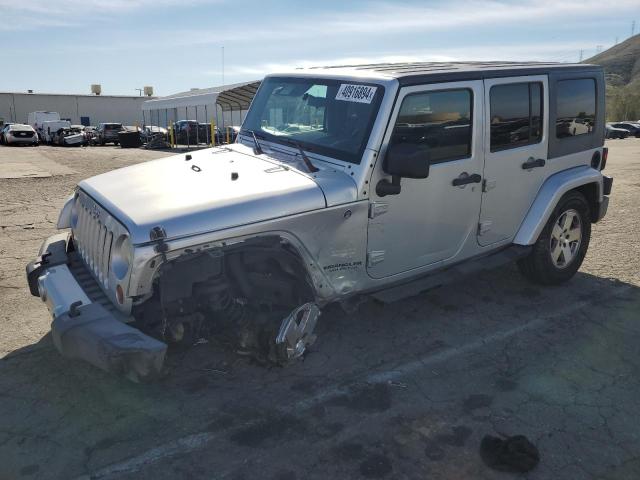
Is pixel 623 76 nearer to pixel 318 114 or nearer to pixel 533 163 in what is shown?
pixel 533 163

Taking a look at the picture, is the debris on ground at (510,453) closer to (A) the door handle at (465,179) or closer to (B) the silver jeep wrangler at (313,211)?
(B) the silver jeep wrangler at (313,211)

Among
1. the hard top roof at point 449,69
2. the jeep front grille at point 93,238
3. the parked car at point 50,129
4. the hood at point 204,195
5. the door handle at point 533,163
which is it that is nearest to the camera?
the hood at point 204,195

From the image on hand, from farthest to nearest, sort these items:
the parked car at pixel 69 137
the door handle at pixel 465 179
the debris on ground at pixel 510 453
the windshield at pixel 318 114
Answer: the parked car at pixel 69 137 → the door handle at pixel 465 179 → the windshield at pixel 318 114 → the debris on ground at pixel 510 453

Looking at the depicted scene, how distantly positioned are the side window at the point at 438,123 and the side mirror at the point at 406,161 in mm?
186

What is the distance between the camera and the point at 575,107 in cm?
523

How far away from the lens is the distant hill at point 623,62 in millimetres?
112000

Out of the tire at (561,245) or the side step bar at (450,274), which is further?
the tire at (561,245)

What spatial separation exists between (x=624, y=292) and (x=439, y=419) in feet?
9.83

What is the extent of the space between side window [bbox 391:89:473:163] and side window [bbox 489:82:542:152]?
12.3 inches

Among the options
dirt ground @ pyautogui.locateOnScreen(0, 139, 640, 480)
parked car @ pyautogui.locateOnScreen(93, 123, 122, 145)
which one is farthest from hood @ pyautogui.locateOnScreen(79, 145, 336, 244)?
parked car @ pyautogui.locateOnScreen(93, 123, 122, 145)

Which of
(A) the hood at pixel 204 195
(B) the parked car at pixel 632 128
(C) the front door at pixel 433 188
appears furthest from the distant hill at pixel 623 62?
(A) the hood at pixel 204 195

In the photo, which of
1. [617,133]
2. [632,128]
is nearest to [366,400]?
[617,133]

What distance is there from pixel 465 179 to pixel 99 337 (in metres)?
2.79

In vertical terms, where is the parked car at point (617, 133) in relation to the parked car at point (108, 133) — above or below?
below
